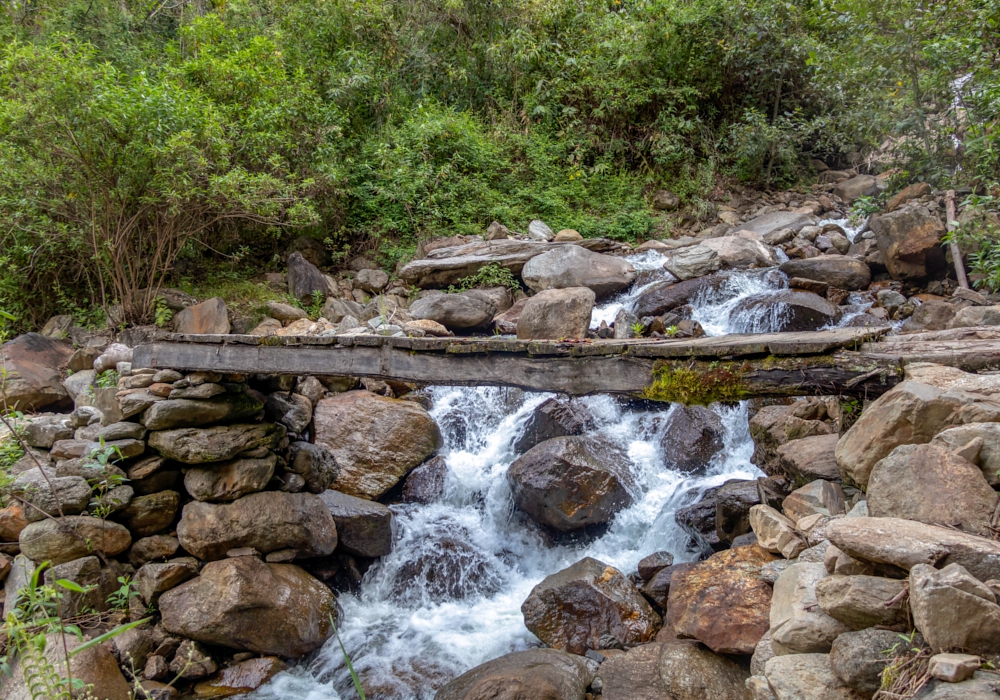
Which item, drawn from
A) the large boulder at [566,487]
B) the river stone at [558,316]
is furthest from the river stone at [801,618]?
the river stone at [558,316]

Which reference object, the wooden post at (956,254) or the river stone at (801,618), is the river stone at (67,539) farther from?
the wooden post at (956,254)

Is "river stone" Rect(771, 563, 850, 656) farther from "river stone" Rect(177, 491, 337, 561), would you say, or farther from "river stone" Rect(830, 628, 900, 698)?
"river stone" Rect(177, 491, 337, 561)

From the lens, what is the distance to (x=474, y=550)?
6.02 metres

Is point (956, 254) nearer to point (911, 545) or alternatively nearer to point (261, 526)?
point (911, 545)

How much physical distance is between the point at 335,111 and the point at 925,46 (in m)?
9.35

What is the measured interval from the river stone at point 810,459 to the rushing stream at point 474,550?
1406 mm

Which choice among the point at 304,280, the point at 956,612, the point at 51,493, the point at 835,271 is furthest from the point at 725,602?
the point at 304,280

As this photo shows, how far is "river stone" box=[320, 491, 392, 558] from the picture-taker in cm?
564

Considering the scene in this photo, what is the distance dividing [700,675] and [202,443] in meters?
4.00

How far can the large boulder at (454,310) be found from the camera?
29.5 ft

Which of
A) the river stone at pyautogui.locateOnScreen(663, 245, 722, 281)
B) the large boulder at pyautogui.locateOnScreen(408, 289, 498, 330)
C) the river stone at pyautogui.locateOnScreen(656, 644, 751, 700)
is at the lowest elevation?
the river stone at pyautogui.locateOnScreen(656, 644, 751, 700)

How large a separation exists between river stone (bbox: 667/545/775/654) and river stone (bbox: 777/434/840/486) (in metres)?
0.69

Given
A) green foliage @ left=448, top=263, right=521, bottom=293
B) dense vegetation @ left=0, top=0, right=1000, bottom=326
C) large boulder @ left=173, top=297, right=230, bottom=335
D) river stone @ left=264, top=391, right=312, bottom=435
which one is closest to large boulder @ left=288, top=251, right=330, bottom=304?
dense vegetation @ left=0, top=0, right=1000, bottom=326

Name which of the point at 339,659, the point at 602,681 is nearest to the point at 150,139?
the point at 339,659
